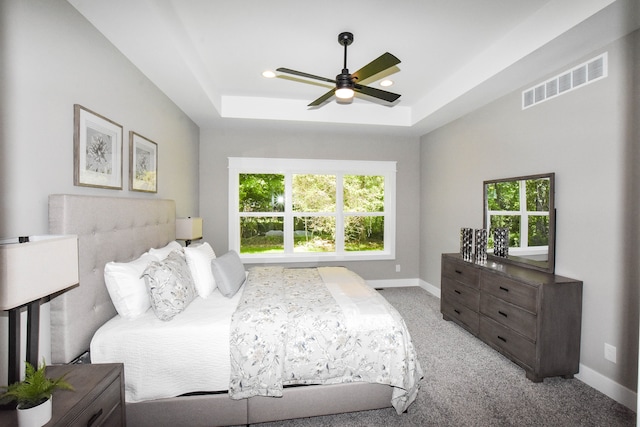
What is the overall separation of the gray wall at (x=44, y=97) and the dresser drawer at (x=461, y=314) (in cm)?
338

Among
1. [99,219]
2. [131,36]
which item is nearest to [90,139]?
[99,219]

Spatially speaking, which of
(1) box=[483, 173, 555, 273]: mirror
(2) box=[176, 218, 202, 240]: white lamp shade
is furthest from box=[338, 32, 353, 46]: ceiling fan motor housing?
(2) box=[176, 218, 202, 240]: white lamp shade

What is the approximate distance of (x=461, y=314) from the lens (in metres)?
3.21

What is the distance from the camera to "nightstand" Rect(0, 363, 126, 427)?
3.70 ft

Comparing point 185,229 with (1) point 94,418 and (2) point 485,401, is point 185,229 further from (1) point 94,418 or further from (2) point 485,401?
(2) point 485,401

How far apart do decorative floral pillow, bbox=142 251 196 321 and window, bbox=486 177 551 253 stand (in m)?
3.05

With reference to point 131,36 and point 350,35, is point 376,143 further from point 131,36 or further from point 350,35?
point 131,36

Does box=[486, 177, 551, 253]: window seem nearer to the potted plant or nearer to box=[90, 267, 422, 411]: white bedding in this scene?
box=[90, 267, 422, 411]: white bedding

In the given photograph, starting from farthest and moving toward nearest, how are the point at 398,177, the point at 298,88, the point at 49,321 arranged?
the point at 398,177
the point at 298,88
the point at 49,321

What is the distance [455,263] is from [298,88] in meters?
2.81

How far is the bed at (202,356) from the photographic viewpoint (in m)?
1.70

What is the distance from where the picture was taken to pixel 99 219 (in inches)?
74.4

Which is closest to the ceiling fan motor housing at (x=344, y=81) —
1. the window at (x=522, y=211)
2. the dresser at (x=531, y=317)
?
the window at (x=522, y=211)

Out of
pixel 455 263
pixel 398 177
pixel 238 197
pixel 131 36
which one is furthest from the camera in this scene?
pixel 398 177
